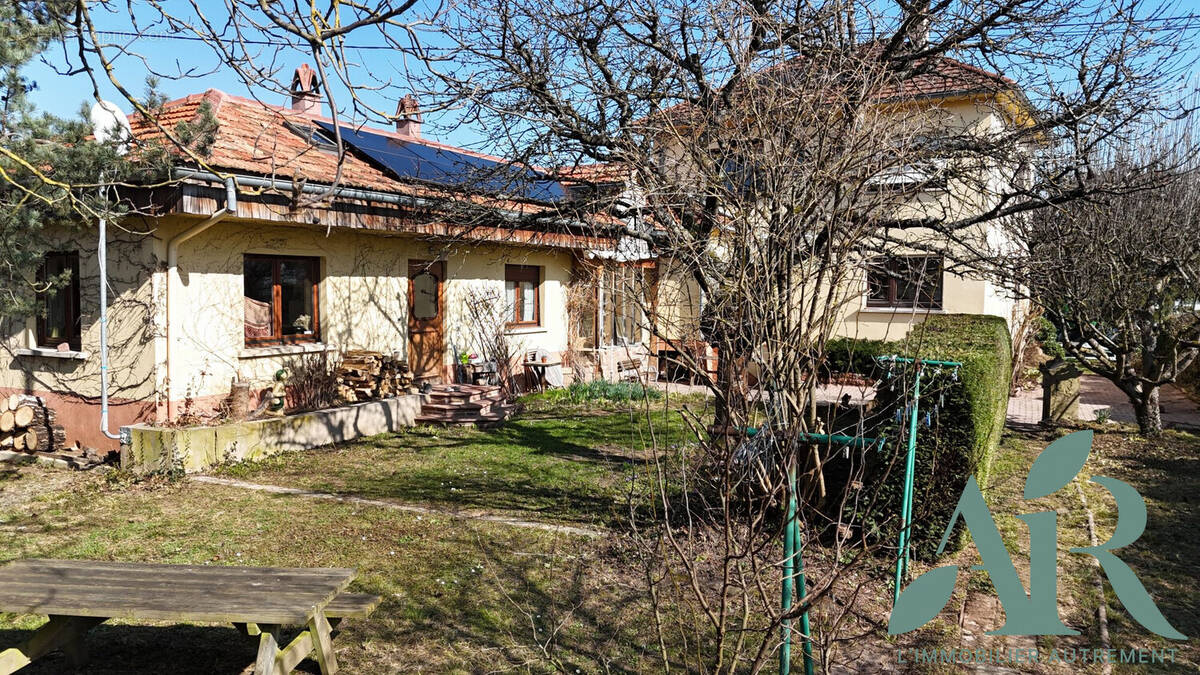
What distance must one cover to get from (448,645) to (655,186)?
116 inches

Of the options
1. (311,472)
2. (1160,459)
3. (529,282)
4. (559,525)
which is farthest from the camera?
(529,282)

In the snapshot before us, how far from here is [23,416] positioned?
31.3 feet

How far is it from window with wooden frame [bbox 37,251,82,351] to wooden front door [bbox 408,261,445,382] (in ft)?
15.4

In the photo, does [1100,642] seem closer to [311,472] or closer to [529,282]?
[311,472]

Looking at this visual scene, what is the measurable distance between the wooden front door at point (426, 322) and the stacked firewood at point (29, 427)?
197 inches

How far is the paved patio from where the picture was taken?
13.0 m

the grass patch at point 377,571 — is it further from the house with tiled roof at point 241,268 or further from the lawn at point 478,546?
the house with tiled roof at point 241,268

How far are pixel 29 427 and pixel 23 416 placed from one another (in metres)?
0.15

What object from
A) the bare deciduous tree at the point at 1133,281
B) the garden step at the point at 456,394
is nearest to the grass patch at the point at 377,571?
the garden step at the point at 456,394

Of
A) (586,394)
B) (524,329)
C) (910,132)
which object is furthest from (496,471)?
(524,329)

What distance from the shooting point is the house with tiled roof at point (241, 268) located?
896 cm

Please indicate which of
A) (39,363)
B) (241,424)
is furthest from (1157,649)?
(39,363)

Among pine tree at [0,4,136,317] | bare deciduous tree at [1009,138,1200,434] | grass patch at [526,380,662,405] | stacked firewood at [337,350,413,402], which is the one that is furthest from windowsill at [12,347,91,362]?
bare deciduous tree at [1009,138,1200,434]

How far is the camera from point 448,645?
4.63 meters
